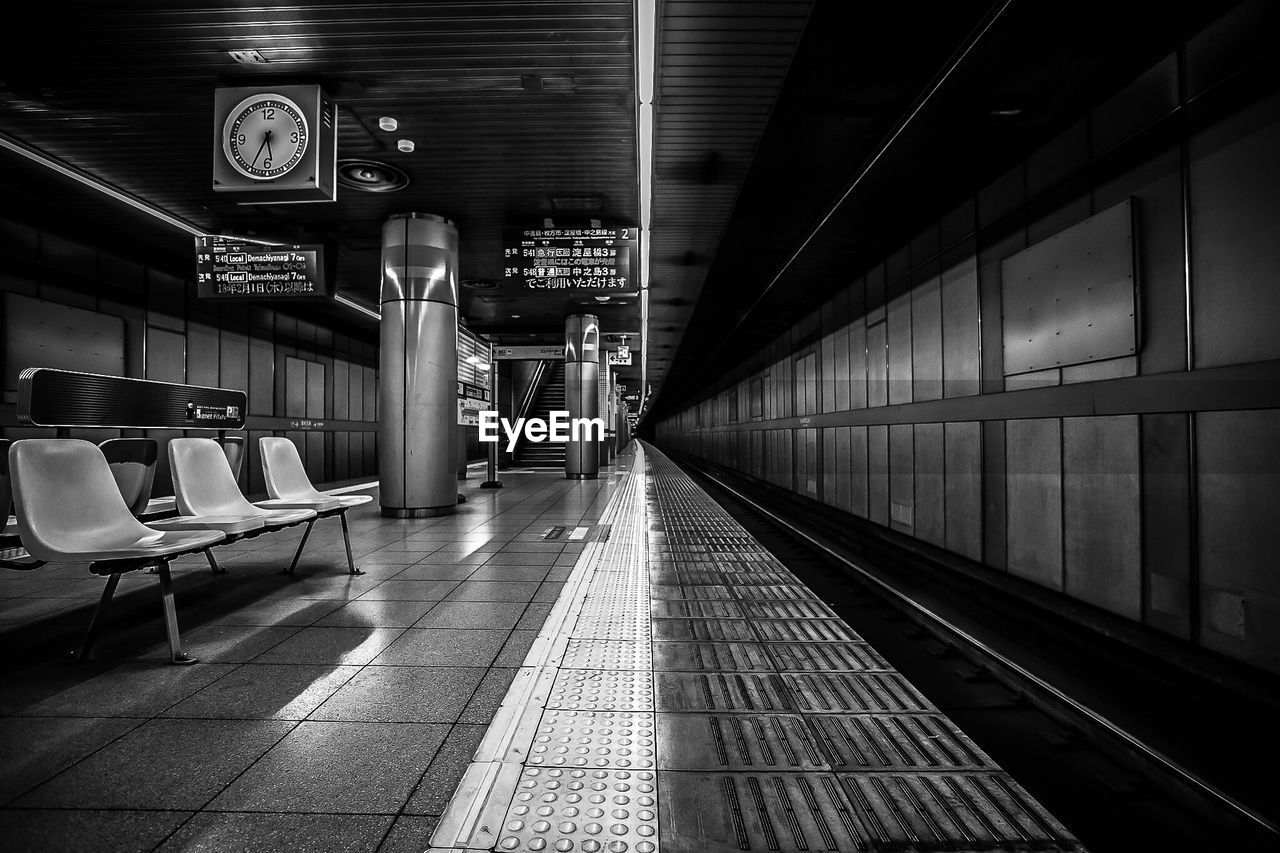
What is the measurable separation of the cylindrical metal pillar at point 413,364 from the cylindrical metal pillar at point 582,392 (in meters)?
6.64

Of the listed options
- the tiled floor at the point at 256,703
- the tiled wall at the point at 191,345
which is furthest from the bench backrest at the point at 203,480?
the tiled wall at the point at 191,345

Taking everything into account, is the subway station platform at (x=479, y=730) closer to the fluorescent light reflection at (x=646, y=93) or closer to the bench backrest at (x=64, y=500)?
the bench backrest at (x=64, y=500)

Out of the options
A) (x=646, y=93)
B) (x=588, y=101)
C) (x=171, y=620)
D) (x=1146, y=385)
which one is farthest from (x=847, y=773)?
(x=588, y=101)

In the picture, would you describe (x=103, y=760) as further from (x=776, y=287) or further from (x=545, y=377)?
(x=545, y=377)

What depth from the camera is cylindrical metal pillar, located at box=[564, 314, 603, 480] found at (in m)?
13.9

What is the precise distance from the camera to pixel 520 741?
190 cm

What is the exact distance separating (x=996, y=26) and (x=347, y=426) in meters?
14.6

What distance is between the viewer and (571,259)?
730cm

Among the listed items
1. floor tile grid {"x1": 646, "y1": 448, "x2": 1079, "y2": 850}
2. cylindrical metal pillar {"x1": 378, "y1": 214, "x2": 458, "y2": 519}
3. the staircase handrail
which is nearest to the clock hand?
cylindrical metal pillar {"x1": 378, "y1": 214, "x2": 458, "y2": 519}

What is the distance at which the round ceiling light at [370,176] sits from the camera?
20.1ft

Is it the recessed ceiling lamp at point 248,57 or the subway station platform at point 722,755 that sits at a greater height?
the recessed ceiling lamp at point 248,57

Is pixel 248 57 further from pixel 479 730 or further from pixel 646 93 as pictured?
pixel 479 730

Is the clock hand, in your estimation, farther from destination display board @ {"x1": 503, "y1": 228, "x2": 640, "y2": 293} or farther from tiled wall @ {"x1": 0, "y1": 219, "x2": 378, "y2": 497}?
tiled wall @ {"x1": 0, "y1": 219, "x2": 378, "y2": 497}

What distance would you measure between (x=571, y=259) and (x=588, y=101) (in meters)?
2.46
